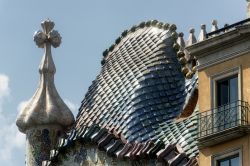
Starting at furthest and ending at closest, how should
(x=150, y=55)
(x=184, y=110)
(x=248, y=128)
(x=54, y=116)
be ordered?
1. (x=54, y=116)
2. (x=150, y=55)
3. (x=184, y=110)
4. (x=248, y=128)

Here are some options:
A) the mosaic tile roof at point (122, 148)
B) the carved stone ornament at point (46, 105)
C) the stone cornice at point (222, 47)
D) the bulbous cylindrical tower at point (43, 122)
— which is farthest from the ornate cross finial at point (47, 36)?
the stone cornice at point (222, 47)

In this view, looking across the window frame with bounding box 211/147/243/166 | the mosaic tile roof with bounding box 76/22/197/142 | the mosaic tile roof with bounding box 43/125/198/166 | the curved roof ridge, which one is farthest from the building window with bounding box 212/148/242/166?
the curved roof ridge

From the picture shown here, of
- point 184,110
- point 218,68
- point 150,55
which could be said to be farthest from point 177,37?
point 218,68

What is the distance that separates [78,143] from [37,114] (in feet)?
10.8

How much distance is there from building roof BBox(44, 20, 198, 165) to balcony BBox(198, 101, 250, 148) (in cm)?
311

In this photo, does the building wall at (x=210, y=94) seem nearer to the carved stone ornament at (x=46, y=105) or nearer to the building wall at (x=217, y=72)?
the building wall at (x=217, y=72)

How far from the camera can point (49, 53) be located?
41.2 m

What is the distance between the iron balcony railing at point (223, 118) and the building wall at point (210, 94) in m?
0.18

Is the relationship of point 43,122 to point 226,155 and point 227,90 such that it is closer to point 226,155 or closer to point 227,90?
point 227,90

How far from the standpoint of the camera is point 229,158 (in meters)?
28.5

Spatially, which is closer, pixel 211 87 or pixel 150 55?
pixel 211 87

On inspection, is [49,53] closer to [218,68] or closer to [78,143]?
[78,143]

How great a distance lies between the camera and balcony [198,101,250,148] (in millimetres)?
28484

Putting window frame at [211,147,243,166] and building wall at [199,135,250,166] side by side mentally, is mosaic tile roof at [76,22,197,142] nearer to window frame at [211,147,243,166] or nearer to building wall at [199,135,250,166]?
building wall at [199,135,250,166]
